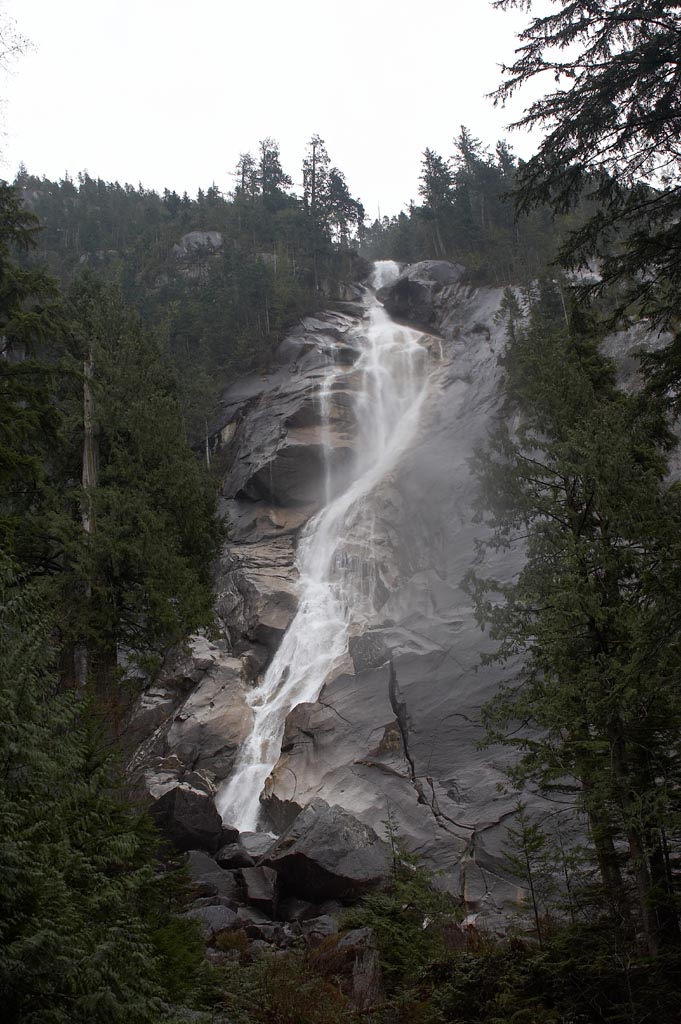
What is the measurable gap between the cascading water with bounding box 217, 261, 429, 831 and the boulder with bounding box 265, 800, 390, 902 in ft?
19.3

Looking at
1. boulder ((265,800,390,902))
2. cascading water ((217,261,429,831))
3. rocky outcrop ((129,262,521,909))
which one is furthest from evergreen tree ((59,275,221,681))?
cascading water ((217,261,429,831))

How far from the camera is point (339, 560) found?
30578 mm

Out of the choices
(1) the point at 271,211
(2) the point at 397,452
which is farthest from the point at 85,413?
(1) the point at 271,211

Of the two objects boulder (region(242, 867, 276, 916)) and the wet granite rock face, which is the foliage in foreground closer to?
boulder (region(242, 867, 276, 916))

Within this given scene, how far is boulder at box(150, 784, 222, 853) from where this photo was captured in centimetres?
1570

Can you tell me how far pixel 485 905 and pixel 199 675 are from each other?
Result: 1382 centimetres

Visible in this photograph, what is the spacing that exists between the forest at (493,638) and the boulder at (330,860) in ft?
4.71

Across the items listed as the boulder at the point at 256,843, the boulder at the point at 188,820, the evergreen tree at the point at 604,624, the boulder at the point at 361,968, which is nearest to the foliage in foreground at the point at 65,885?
the boulder at the point at 361,968

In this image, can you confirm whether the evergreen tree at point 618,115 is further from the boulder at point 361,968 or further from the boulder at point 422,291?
the boulder at point 422,291

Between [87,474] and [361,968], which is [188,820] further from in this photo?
[87,474]

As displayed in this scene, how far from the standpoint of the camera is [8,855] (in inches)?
173

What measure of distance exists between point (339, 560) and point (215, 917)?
19600 millimetres

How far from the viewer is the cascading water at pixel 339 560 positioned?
22.2 metres

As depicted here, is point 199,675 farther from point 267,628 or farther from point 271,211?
point 271,211
